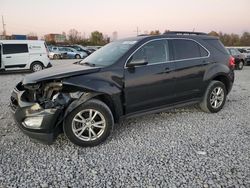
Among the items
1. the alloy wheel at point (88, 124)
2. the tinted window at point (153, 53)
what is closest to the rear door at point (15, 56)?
the tinted window at point (153, 53)

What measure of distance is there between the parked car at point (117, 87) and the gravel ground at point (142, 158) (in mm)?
324

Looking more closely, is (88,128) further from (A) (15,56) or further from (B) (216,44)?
(A) (15,56)

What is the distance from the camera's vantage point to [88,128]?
3611 mm

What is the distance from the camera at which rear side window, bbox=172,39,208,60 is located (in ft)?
15.0

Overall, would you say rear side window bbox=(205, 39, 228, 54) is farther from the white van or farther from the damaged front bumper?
the white van

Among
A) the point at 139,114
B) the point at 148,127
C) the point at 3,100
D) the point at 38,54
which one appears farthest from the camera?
the point at 38,54

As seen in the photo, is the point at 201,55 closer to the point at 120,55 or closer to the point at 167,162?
the point at 120,55

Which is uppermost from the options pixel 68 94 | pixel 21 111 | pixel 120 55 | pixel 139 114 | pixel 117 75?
pixel 120 55

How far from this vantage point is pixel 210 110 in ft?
17.0

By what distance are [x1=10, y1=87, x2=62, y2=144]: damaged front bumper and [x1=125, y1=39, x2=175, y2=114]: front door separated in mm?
1222

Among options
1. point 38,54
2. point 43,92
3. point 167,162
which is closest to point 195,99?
point 167,162

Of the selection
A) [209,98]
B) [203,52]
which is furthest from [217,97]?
[203,52]

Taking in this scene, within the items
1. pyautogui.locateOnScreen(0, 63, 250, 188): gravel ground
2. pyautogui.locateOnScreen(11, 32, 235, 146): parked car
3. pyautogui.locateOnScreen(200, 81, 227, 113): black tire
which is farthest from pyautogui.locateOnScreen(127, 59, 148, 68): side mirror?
pyautogui.locateOnScreen(200, 81, 227, 113): black tire

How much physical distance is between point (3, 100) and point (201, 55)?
5253mm
